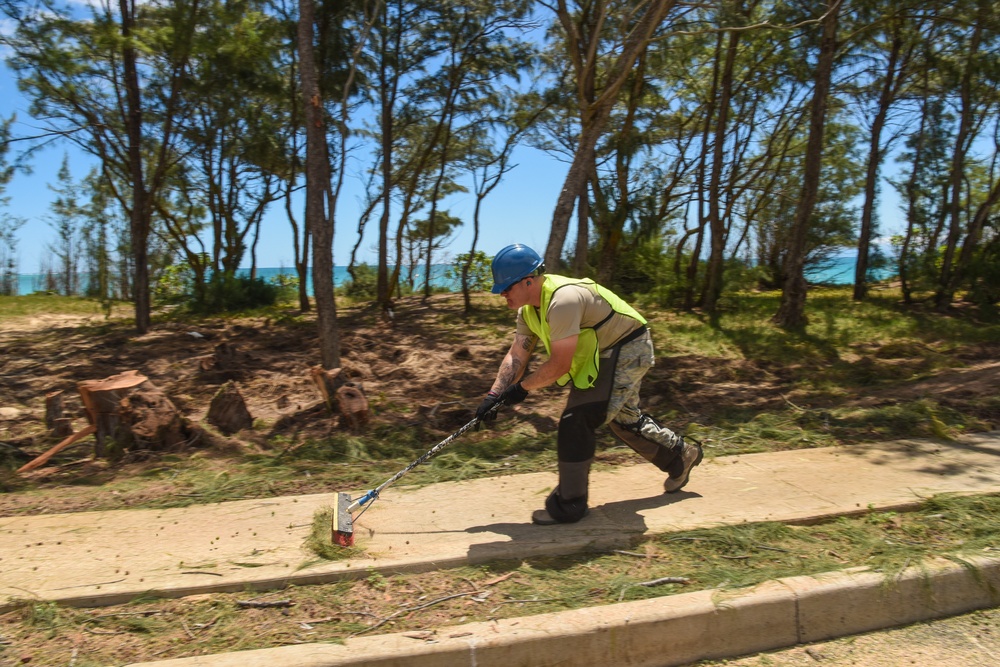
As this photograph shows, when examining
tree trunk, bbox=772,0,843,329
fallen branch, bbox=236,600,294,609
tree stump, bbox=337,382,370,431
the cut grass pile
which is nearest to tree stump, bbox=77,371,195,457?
tree stump, bbox=337,382,370,431

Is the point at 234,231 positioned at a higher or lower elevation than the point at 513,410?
higher

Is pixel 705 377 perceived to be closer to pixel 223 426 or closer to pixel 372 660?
pixel 223 426

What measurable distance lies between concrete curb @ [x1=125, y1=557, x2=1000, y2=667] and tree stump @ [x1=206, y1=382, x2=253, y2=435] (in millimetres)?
4177

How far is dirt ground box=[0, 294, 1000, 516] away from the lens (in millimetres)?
7000

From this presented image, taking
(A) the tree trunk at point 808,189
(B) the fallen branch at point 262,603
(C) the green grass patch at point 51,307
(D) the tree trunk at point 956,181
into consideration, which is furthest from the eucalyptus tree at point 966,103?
(C) the green grass patch at point 51,307

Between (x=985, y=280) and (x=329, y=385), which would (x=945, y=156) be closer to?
(x=985, y=280)

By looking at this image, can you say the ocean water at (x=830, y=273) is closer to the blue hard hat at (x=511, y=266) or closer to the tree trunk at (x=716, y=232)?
the tree trunk at (x=716, y=232)

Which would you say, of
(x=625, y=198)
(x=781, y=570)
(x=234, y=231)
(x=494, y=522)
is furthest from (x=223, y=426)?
(x=234, y=231)

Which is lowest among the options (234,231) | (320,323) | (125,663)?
(125,663)

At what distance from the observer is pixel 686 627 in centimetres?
329

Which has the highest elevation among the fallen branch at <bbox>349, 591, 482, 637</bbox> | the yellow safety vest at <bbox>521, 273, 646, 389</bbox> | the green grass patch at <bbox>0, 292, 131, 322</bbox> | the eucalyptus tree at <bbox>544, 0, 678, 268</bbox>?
the eucalyptus tree at <bbox>544, 0, 678, 268</bbox>

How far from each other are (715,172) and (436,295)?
23.3ft

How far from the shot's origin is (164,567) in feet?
12.7

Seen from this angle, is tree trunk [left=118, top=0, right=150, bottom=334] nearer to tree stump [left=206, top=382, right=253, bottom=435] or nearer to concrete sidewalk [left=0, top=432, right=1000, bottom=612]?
tree stump [left=206, top=382, right=253, bottom=435]
